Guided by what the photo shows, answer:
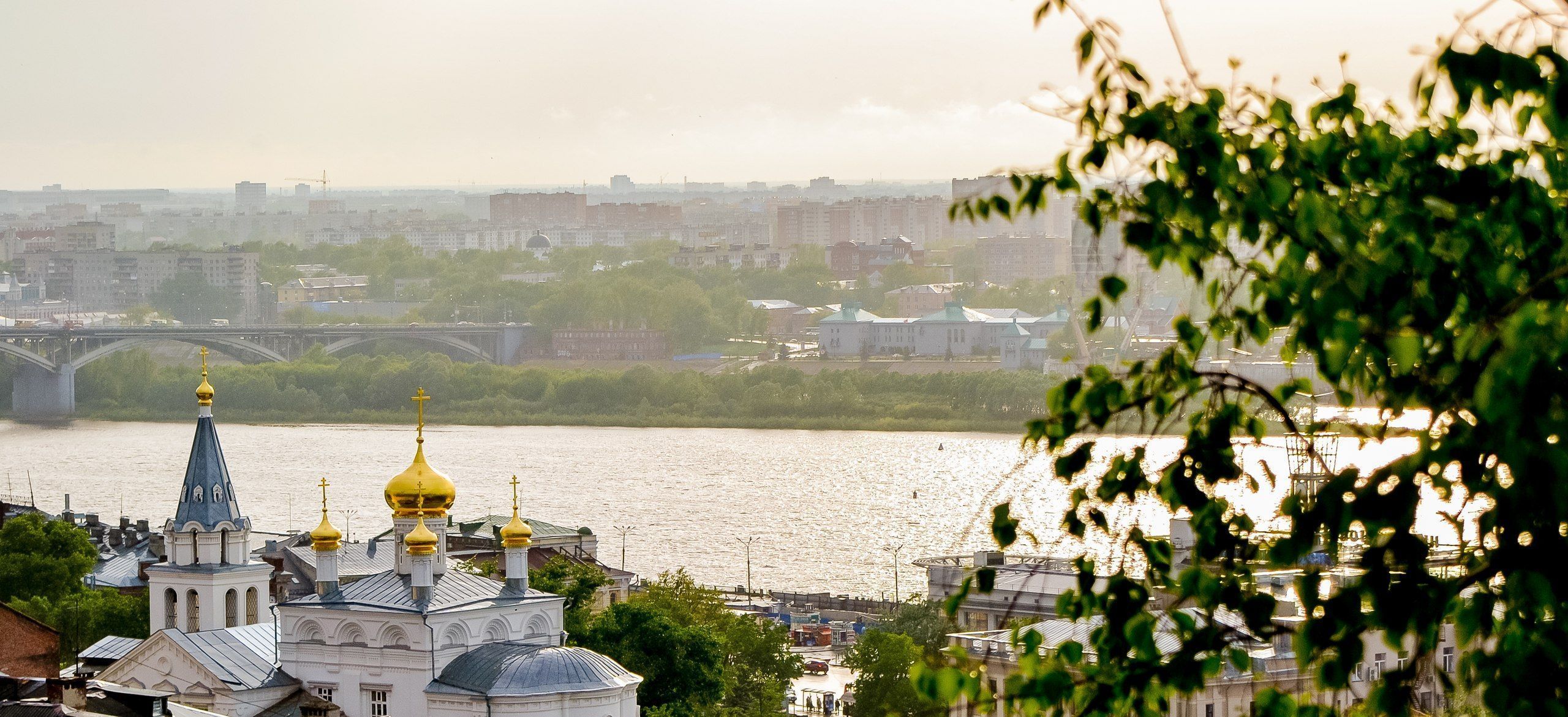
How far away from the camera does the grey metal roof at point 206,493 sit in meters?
8.38

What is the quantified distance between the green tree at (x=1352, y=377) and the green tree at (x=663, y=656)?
269 inches

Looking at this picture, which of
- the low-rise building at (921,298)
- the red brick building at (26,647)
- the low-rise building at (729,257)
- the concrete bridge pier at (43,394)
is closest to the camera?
the red brick building at (26,647)

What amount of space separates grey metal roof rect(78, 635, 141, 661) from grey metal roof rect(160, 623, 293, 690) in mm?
682

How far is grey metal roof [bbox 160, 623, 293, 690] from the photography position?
781 centimetres

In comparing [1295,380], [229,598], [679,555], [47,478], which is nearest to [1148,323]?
[47,478]

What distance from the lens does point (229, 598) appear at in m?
8.41

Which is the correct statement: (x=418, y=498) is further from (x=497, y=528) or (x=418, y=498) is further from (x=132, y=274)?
(x=132, y=274)

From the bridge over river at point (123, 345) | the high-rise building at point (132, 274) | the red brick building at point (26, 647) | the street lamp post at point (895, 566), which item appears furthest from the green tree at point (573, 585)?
the high-rise building at point (132, 274)

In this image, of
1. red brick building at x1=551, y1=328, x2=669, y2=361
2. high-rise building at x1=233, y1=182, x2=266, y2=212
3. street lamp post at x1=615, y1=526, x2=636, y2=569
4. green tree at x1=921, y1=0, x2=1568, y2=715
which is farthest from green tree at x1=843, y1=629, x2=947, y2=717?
high-rise building at x1=233, y1=182, x2=266, y2=212

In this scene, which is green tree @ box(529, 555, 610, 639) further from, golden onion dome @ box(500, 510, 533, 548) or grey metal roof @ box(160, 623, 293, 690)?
grey metal roof @ box(160, 623, 293, 690)

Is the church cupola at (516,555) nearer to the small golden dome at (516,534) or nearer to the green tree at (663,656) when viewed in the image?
the small golden dome at (516,534)

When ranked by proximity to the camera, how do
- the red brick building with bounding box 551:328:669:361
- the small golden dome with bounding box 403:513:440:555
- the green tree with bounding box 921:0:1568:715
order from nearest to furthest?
the green tree with bounding box 921:0:1568:715
the small golden dome with bounding box 403:513:440:555
the red brick building with bounding box 551:328:669:361

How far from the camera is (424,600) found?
7.79m

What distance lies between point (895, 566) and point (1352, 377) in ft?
44.0
